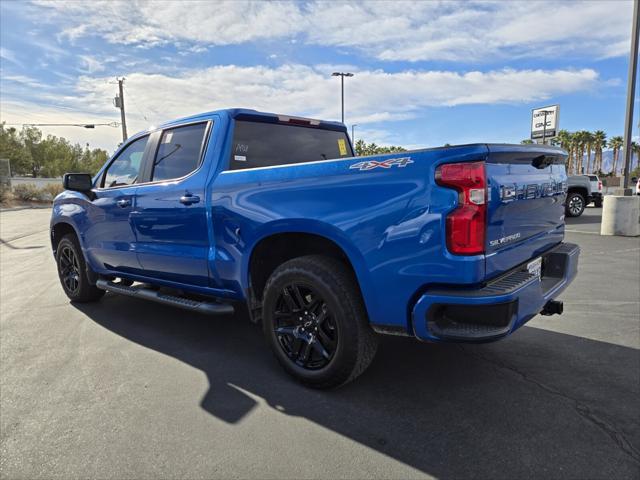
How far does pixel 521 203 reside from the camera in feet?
9.13

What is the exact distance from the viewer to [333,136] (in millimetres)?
4688

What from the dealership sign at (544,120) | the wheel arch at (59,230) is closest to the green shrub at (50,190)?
the dealership sign at (544,120)

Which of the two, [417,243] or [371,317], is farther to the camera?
[371,317]

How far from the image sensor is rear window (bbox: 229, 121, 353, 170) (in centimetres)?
381

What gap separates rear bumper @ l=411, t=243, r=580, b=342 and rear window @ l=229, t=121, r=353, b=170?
6.62 feet

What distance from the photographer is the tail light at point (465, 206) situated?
2.34 m

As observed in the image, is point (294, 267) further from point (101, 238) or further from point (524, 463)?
point (101, 238)

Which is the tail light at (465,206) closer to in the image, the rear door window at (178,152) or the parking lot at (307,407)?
the parking lot at (307,407)

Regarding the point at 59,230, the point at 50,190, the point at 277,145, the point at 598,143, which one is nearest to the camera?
the point at 277,145

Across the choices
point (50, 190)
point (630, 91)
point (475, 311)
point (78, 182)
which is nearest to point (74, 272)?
point (78, 182)

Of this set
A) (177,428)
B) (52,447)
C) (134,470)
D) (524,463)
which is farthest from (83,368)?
(524,463)

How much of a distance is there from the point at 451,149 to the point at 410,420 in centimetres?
159

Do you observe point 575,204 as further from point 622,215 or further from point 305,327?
point 305,327

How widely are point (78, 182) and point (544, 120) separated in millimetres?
15862
